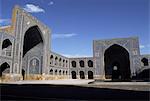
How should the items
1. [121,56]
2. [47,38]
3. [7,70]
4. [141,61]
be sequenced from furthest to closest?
1. [121,56]
2. [141,61]
3. [47,38]
4. [7,70]

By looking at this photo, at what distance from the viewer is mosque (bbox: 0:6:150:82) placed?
24.6 metres

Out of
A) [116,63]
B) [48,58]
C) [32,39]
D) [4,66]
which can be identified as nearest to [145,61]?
[116,63]

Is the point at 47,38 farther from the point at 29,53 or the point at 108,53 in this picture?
the point at 108,53

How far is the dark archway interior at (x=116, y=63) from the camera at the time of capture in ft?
133

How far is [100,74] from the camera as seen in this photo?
38969mm

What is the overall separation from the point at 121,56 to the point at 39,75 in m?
20.1

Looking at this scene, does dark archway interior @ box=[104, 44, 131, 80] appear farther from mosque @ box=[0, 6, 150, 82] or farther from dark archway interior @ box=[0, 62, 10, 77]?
dark archway interior @ box=[0, 62, 10, 77]

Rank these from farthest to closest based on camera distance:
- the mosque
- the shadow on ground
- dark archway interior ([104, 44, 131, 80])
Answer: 1. dark archway interior ([104, 44, 131, 80])
2. the mosque
3. the shadow on ground

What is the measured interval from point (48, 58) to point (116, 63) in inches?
676

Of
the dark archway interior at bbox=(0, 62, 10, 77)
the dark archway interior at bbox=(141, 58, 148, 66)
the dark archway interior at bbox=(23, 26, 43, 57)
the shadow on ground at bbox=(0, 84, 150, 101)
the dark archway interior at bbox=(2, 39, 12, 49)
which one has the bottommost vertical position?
the shadow on ground at bbox=(0, 84, 150, 101)

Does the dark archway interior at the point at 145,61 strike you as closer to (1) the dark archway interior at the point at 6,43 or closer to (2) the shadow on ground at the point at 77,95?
(1) the dark archway interior at the point at 6,43

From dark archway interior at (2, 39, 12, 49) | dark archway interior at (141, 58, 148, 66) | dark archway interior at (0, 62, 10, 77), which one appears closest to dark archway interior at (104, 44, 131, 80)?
dark archway interior at (141, 58, 148, 66)

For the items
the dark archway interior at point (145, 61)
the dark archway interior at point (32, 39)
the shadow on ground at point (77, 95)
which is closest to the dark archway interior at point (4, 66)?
the dark archway interior at point (32, 39)

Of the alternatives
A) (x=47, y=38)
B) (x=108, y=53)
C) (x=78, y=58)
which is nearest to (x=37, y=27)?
(x=47, y=38)
